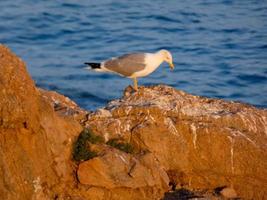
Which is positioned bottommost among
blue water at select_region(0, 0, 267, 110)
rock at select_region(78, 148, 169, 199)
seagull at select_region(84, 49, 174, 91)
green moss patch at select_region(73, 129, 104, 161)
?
blue water at select_region(0, 0, 267, 110)

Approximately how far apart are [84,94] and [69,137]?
10827 mm

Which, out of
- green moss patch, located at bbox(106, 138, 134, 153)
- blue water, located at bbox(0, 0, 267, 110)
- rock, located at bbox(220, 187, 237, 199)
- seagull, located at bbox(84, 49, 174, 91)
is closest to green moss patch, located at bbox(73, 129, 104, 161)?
green moss patch, located at bbox(106, 138, 134, 153)

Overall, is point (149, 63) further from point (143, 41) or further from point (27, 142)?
point (143, 41)

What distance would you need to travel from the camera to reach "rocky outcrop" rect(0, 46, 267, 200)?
8.89 m

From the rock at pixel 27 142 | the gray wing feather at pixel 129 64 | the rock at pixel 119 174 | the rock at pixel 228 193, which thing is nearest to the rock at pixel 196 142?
the rock at pixel 228 193

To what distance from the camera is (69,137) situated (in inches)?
374

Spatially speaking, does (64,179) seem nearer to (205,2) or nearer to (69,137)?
(69,137)

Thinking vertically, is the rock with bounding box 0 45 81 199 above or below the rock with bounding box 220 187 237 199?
above

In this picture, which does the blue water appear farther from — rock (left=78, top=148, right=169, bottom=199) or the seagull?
rock (left=78, top=148, right=169, bottom=199)

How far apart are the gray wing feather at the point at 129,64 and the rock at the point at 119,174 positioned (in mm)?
2927

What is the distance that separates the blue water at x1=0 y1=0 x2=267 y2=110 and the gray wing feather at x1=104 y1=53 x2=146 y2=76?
6.52m

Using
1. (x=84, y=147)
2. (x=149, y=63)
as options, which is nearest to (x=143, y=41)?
(x=149, y=63)

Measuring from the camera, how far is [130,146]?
392 inches

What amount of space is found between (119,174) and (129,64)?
3.25 metres
